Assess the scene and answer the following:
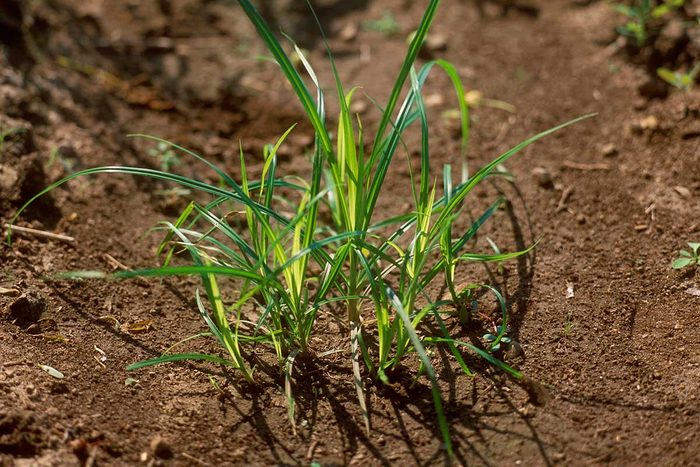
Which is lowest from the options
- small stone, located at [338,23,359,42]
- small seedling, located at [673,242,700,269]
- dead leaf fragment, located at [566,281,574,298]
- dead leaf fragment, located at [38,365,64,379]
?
dead leaf fragment, located at [566,281,574,298]

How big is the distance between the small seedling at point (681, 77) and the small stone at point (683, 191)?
1.55 ft

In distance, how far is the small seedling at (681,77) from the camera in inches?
100

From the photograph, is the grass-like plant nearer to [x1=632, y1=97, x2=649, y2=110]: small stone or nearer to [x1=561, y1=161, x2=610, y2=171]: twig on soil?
[x1=561, y1=161, x2=610, y2=171]: twig on soil

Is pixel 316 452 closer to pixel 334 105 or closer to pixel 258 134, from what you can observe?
pixel 258 134

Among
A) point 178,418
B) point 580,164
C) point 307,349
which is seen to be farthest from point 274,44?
point 580,164

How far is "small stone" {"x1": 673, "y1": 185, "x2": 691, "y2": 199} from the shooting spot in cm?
226

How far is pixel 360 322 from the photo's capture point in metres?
1.95

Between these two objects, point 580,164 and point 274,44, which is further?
point 580,164

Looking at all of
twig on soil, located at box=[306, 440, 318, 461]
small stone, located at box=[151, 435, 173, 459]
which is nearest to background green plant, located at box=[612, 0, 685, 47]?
twig on soil, located at box=[306, 440, 318, 461]

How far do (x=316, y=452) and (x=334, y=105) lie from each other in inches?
66.6

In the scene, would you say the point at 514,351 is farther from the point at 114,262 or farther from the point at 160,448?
the point at 114,262

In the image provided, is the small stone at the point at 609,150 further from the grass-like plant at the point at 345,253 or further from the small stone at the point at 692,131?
the grass-like plant at the point at 345,253

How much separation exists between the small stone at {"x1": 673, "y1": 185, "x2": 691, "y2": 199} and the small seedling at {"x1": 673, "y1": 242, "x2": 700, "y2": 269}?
27 centimetres

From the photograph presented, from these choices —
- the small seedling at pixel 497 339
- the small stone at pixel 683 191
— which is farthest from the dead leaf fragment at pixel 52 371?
the small stone at pixel 683 191
